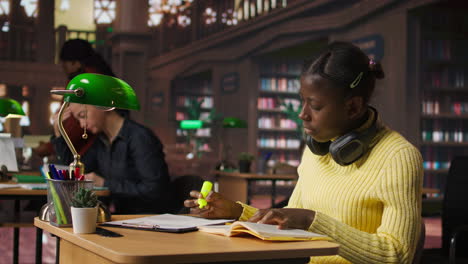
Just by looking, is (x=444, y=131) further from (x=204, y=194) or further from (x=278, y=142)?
(x=204, y=194)

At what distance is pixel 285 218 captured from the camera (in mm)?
1602

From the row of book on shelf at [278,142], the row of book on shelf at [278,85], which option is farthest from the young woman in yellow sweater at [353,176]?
the row of book on shelf at [278,85]

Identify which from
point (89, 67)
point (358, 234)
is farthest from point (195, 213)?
point (89, 67)

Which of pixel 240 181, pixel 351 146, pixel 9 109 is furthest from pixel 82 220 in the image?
pixel 240 181

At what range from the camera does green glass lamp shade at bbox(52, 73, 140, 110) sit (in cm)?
186

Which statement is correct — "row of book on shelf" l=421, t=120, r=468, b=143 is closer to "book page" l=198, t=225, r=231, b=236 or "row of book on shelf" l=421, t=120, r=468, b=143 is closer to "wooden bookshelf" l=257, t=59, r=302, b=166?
"wooden bookshelf" l=257, t=59, r=302, b=166

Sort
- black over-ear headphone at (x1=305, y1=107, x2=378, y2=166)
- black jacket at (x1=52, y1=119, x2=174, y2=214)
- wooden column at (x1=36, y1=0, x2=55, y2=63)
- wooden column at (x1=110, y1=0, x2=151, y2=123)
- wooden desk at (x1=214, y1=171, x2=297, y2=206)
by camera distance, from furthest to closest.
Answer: wooden column at (x1=36, y1=0, x2=55, y2=63) → wooden column at (x1=110, y1=0, x2=151, y2=123) → wooden desk at (x1=214, y1=171, x2=297, y2=206) → black jacket at (x1=52, y1=119, x2=174, y2=214) → black over-ear headphone at (x1=305, y1=107, x2=378, y2=166)

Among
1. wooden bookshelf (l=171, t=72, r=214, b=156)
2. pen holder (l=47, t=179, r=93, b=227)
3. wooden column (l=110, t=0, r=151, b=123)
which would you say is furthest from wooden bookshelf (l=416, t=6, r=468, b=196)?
pen holder (l=47, t=179, r=93, b=227)

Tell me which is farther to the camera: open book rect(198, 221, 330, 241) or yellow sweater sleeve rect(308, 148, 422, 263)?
yellow sweater sleeve rect(308, 148, 422, 263)

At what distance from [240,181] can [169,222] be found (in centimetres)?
538

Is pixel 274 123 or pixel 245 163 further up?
pixel 274 123

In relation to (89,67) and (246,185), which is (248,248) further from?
(246,185)

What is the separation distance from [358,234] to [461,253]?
1536 mm

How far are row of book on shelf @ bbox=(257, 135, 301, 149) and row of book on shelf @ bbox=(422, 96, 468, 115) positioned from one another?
366 centimetres
